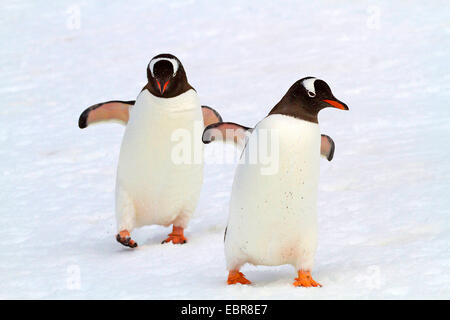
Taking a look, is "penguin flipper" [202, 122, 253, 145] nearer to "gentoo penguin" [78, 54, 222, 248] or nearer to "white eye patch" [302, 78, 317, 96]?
"white eye patch" [302, 78, 317, 96]

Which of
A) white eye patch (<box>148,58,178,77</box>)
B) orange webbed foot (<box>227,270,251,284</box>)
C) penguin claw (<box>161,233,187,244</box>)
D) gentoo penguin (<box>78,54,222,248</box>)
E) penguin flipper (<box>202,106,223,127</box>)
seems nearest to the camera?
orange webbed foot (<box>227,270,251,284</box>)

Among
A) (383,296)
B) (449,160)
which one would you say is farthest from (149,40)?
(383,296)

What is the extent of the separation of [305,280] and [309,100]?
739 millimetres

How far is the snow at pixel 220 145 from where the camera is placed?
389cm

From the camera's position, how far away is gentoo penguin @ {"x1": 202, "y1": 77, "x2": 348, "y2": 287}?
11.5 ft

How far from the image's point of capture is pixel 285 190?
11.6ft

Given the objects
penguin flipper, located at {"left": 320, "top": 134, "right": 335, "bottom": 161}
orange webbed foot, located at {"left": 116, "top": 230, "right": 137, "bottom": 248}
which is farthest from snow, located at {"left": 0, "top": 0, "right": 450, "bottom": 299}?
penguin flipper, located at {"left": 320, "top": 134, "right": 335, "bottom": 161}

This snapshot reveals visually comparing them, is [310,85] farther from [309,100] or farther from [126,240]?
[126,240]

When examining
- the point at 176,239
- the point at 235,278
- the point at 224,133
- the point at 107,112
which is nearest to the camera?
the point at 235,278

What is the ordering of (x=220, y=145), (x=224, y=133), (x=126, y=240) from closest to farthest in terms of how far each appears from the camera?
1. (x=224, y=133)
2. (x=126, y=240)
3. (x=220, y=145)

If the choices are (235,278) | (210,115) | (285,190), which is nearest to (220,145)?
(210,115)

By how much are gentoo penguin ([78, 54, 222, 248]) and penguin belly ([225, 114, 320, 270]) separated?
37.8 inches

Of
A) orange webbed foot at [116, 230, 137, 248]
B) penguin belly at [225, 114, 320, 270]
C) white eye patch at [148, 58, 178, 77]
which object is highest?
white eye patch at [148, 58, 178, 77]

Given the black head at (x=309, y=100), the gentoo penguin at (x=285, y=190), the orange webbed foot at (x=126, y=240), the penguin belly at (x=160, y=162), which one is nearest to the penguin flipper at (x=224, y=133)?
the gentoo penguin at (x=285, y=190)
